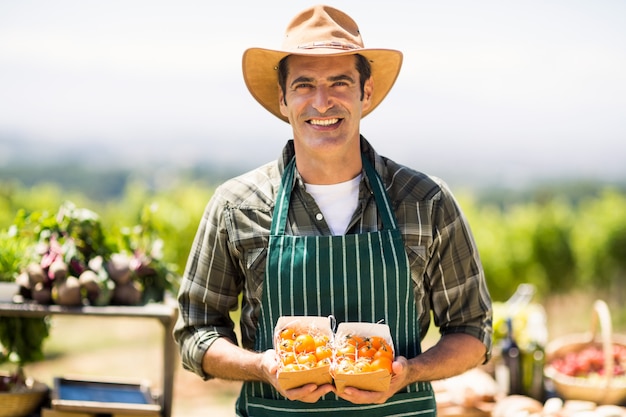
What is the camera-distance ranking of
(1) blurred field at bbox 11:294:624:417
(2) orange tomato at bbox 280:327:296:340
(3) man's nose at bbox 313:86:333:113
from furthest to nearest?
(1) blurred field at bbox 11:294:624:417, (3) man's nose at bbox 313:86:333:113, (2) orange tomato at bbox 280:327:296:340

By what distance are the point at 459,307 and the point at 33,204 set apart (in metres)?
6.43

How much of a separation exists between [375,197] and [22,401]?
6.90 feet

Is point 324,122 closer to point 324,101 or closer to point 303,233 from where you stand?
point 324,101

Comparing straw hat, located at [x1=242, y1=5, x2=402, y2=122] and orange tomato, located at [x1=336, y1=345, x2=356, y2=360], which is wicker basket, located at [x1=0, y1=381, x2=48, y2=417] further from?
orange tomato, located at [x1=336, y1=345, x2=356, y2=360]

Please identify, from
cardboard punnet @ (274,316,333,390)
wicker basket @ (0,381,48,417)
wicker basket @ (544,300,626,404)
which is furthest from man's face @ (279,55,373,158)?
wicker basket @ (544,300,626,404)

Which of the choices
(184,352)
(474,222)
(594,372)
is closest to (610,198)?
(474,222)

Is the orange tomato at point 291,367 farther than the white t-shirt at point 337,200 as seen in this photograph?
No

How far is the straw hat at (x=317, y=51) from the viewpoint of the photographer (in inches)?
87.8

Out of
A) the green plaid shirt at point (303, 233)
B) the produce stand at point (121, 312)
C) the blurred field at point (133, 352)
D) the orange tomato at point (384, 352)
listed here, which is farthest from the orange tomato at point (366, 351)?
the blurred field at point (133, 352)

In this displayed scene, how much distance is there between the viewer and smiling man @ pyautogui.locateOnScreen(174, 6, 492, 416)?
7.17 ft

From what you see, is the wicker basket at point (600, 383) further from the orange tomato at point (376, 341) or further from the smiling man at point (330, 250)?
the orange tomato at point (376, 341)

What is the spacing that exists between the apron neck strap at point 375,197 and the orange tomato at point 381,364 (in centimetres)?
45

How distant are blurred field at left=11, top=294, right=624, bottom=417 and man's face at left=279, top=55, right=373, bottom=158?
10.8ft

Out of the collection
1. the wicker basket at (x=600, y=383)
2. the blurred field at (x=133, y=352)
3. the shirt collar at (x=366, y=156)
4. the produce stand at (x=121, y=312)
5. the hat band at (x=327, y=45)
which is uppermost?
the hat band at (x=327, y=45)
